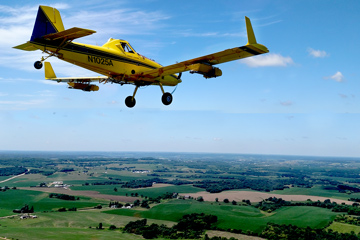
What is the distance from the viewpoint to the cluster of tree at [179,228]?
9581 centimetres

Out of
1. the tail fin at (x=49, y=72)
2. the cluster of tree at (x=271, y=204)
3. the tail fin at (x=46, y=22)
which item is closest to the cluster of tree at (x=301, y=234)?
the cluster of tree at (x=271, y=204)

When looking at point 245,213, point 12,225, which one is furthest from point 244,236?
point 12,225

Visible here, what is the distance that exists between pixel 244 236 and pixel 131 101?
85.3 metres

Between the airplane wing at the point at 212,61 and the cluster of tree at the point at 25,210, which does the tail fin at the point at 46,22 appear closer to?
the airplane wing at the point at 212,61

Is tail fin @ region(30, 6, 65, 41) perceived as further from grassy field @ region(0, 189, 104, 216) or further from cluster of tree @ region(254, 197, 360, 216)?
cluster of tree @ region(254, 197, 360, 216)

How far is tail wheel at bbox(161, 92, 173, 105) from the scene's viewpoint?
2641cm

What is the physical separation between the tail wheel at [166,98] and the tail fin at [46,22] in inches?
383

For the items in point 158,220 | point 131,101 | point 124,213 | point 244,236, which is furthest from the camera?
point 124,213

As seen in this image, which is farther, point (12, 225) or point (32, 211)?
point (32, 211)

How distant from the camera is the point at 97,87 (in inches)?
1086

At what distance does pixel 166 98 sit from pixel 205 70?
4763 mm

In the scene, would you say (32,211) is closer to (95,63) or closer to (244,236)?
(244,236)

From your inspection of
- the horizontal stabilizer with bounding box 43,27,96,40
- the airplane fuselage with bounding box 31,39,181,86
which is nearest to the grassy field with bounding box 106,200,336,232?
the airplane fuselage with bounding box 31,39,181,86

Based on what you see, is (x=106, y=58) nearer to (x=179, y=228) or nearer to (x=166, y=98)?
(x=166, y=98)
